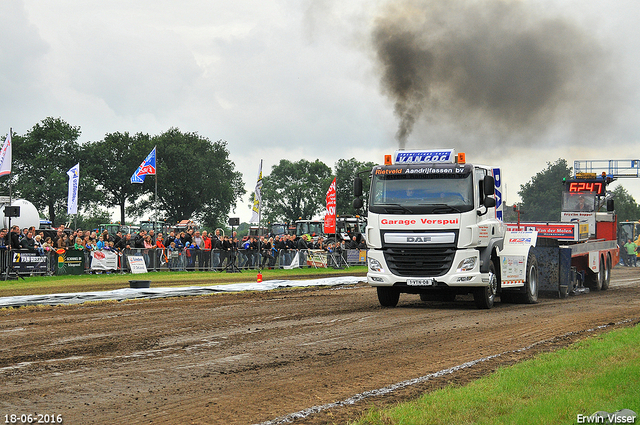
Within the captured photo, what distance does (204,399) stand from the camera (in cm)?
661

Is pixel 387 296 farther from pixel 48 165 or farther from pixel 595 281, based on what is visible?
pixel 48 165

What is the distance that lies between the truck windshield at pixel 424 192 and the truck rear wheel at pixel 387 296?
2.04 meters

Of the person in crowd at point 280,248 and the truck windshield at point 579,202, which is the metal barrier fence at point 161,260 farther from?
the truck windshield at point 579,202

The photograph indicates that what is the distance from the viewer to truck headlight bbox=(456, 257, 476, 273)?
14.1m

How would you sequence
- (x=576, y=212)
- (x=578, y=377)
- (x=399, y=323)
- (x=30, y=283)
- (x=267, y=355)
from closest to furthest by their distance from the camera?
(x=578, y=377) → (x=267, y=355) → (x=399, y=323) → (x=30, y=283) → (x=576, y=212)

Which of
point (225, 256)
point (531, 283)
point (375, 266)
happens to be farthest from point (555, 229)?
point (225, 256)

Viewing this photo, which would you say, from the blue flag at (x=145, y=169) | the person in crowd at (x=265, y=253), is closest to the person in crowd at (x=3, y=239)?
the person in crowd at (x=265, y=253)

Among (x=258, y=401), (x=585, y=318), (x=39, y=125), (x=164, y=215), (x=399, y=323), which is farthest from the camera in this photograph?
(x=164, y=215)

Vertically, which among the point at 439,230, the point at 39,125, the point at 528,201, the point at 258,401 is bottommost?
the point at 258,401

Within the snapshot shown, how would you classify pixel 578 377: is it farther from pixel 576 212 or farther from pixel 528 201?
pixel 528 201

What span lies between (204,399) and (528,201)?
8906cm

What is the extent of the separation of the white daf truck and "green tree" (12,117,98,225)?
67.3m

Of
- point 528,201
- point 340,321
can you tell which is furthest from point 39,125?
point 340,321

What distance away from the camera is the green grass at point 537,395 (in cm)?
575
